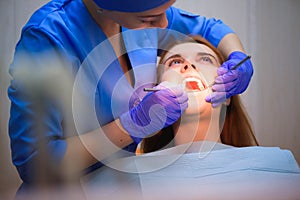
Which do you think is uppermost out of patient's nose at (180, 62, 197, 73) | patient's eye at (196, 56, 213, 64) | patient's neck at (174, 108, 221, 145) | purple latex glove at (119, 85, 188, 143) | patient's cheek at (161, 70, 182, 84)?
patient's eye at (196, 56, 213, 64)

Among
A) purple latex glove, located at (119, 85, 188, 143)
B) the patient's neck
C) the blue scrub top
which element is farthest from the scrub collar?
the patient's neck

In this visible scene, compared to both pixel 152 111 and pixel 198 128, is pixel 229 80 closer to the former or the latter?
pixel 198 128

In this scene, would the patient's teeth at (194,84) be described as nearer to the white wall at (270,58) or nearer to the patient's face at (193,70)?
the patient's face at (193,70)

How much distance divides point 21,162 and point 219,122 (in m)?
0.57

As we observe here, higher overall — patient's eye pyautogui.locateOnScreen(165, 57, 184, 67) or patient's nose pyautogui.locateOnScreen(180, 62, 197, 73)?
patient's eye pyautogui.locateOnScreen(165, 57, 184, 67)

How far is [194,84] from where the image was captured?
1.26 meters

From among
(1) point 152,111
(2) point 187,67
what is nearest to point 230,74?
(2) point 187,67

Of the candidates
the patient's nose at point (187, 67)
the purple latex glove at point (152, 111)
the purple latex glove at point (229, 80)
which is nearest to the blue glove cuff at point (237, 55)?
the purple latex glove at point (229, 80)

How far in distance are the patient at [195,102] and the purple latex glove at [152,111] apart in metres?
0.08

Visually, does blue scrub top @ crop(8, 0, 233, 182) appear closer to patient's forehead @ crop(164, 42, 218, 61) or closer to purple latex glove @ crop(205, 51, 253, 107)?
patient's forehead @ crop(164, 42, 218, 61)

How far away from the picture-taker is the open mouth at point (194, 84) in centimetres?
125

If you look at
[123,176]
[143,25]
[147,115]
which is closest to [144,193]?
[123,176]

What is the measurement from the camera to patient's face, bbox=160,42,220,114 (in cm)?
125

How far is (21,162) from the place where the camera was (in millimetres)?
1110
